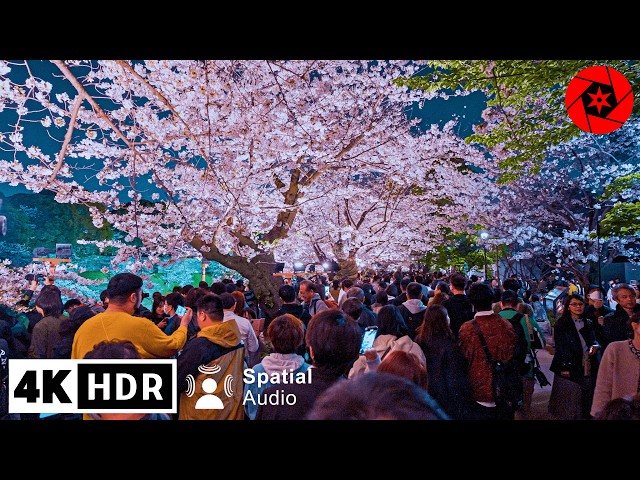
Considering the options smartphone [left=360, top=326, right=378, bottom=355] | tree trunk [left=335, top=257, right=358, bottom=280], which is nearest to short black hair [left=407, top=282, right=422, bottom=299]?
smartphone [left=360, top=326, right=378, bottom=355]

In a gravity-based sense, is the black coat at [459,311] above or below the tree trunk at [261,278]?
below

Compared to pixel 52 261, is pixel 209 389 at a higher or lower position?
lower

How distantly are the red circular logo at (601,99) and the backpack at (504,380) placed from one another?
2573 mm

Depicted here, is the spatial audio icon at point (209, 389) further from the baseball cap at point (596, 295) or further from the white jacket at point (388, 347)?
the baseball cap at point (596, 295)

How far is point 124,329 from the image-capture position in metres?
3.63

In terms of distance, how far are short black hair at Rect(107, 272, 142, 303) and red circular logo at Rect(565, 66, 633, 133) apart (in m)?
4.56

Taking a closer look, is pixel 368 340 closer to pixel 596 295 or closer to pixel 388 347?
pixel 388 347

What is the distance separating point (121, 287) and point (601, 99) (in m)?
4.87

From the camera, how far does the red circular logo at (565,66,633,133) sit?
16.0 feet

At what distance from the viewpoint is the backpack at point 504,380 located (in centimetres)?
403

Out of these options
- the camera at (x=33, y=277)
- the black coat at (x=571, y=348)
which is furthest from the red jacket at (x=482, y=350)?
the camera at (x=33, y=277)

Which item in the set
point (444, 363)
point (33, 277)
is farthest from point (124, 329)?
point (33, 277)

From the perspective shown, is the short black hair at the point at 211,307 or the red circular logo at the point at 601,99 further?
the red circular logo at the point at 601,99
